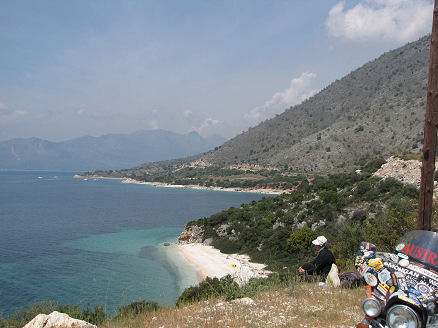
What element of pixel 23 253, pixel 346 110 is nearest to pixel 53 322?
pixel 23 253

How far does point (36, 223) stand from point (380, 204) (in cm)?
4881

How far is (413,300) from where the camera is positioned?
2.84m

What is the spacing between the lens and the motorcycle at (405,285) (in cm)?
282

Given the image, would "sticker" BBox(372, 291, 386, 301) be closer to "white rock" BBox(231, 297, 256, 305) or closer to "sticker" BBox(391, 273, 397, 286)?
"sticker" BBox(391, 273, 397, 286)

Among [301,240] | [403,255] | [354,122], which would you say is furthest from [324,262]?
[354,122]

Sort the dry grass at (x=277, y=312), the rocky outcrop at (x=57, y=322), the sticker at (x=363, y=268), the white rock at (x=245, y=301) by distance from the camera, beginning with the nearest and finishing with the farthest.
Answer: the sticker at (x=363, y=268) < the dry grass at (x=277, y=312) < the rocky outcrop at (x=57, y=322) < the white rock at (x=245, y=301)

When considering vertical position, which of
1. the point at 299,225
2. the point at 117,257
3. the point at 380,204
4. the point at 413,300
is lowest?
the point at 117,257

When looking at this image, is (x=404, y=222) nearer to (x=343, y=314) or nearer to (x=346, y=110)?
(x=343, y=314)

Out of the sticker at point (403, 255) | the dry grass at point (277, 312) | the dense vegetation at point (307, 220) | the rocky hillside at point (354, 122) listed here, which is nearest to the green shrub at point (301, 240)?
the dense vegetation at point (307, 220)

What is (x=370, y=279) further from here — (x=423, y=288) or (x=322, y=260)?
(x=322, y=260)

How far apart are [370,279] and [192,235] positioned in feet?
122

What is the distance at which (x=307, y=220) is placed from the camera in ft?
96.3

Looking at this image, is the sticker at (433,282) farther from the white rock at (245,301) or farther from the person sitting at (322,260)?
the person sitting at (322,260)

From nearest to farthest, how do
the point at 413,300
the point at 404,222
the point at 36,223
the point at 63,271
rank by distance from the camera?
the point at 413,300 < the point at 404,222 < the point at 63,271 < the point at 36,223
